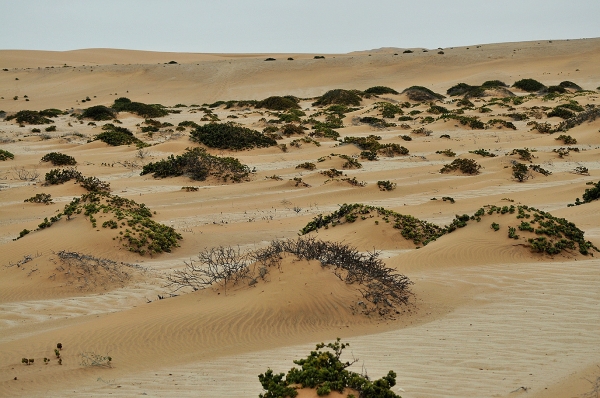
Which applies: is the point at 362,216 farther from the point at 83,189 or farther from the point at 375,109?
the point at 375,109

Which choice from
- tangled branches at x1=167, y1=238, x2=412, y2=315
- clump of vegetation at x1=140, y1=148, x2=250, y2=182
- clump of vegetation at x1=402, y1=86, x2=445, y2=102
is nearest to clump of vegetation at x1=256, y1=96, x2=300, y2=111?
clump of vegetation at x1=402, y1=86, x2=445, y2=102

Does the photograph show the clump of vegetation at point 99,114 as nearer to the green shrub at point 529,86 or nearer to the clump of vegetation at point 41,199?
the clump of vegetation at point 41,199

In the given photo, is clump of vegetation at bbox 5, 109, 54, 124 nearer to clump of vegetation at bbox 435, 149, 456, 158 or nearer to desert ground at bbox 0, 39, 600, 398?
desert ground at bbox 0, 39, 600, 398

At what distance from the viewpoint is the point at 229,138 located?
1021 inches

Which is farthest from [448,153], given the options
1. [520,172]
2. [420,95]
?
[420,95]

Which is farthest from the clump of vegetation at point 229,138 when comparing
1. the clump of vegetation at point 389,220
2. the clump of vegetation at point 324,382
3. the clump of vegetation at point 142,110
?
the clump of vegetation at point 324,382

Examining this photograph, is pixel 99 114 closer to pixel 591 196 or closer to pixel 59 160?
pixel 59 160

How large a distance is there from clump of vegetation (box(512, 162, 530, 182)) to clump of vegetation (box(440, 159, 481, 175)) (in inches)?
47.6

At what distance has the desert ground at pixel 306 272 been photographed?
6.09 meters

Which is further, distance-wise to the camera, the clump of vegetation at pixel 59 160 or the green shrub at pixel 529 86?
the green shrub at pixel 529 86

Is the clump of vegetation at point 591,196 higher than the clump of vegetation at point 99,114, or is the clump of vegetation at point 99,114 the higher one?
the clump of vegetation at point 99,114

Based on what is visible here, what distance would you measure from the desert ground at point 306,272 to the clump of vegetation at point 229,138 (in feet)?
1.00

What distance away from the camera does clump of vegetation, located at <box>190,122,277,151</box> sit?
2562cm

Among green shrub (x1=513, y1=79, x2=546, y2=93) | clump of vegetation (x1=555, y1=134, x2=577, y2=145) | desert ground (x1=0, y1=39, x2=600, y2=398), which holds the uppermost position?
green shrub (x1=513, y1=79, x2=546, y2=93)
